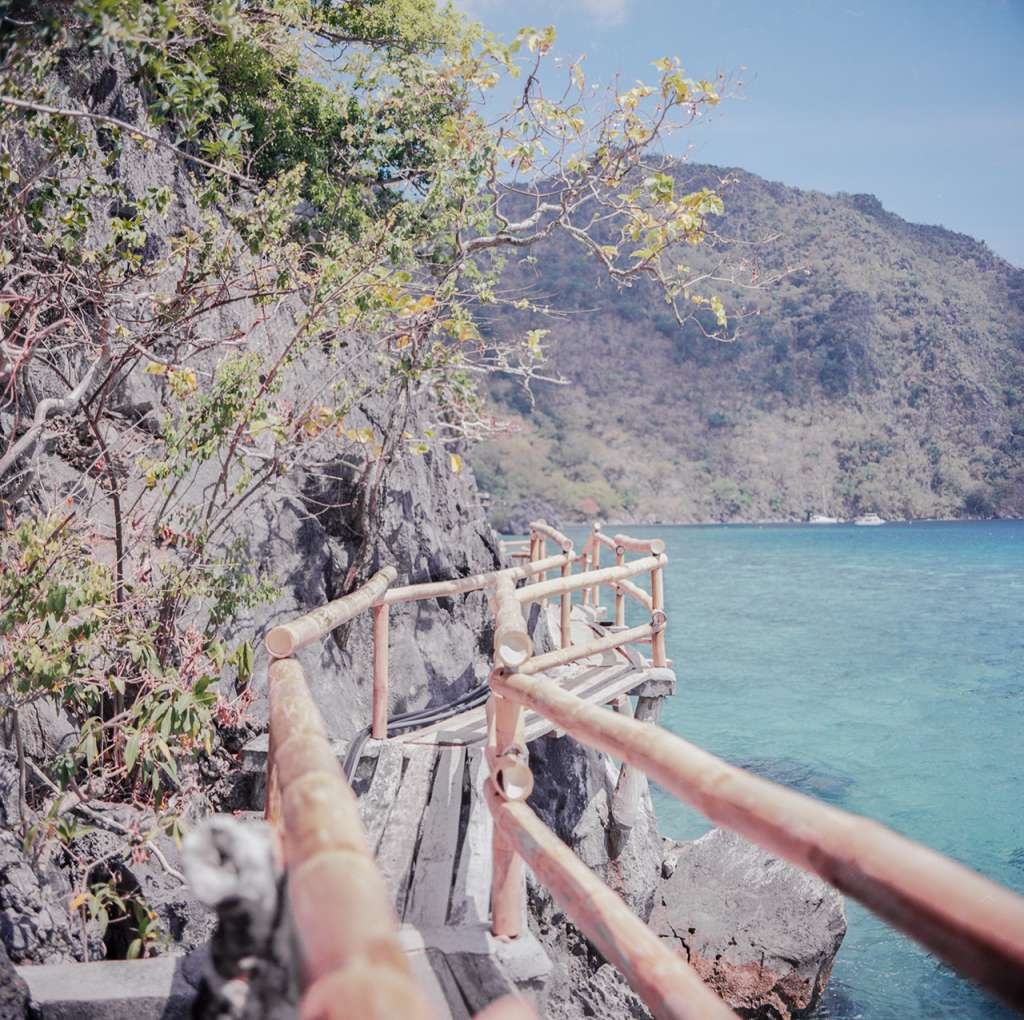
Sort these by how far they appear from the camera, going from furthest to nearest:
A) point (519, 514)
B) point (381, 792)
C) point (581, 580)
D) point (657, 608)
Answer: point (519, 514) < point (657, 608) < point (581, 580) < point (381, 792)

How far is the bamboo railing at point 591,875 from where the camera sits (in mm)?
811

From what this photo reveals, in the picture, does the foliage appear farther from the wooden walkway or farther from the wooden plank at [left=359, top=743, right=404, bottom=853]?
the wooden walkway

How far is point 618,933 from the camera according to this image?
64.6 inches

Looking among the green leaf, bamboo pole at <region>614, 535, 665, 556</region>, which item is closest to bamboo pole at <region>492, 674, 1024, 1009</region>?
the green leaf

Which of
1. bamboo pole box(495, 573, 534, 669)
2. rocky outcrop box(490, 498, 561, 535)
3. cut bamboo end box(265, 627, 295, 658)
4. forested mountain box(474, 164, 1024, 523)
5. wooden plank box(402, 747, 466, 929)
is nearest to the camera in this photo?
cut bamboo end box(265, 627, 295, 658)

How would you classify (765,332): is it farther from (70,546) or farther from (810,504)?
(70,546)

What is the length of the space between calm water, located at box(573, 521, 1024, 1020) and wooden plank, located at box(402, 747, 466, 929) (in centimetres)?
633

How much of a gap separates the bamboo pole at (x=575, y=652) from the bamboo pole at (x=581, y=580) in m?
0.34

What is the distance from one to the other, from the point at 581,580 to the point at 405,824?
6.40 feet

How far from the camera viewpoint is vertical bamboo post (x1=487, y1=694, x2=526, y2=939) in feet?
8.39

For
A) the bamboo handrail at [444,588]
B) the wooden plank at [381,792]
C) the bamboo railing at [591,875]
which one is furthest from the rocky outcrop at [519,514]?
the bamboo railing at [591,875]

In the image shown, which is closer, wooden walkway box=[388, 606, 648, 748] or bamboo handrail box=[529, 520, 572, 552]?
wooden walkway box=[388, 606, 648, 748]

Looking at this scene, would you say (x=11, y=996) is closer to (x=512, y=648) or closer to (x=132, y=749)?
(x=132, y=749)

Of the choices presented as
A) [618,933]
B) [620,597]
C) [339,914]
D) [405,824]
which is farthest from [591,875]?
[620,597]
